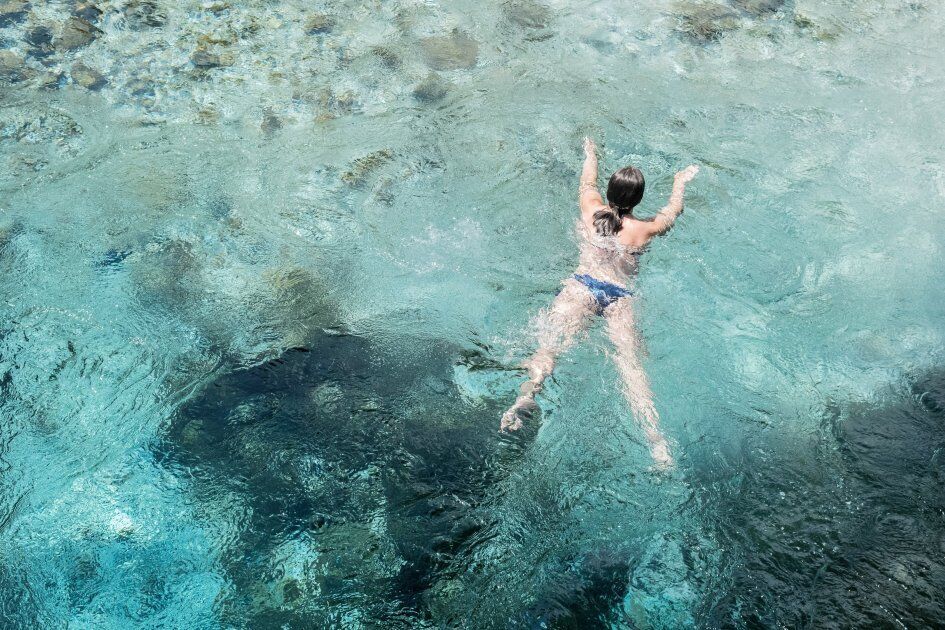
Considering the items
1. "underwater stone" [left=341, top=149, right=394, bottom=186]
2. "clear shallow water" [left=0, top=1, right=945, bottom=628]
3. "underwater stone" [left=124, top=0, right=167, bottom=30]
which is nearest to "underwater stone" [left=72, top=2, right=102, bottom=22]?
"clear shallow water" [left=0, top=1, right=945, bottom=628]

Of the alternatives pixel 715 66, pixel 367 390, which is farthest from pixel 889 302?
pixel 367 390

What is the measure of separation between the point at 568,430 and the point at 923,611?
2296mm

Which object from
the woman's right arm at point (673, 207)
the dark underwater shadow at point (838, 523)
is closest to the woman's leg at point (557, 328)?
the woman's right arm at point (673, 207)

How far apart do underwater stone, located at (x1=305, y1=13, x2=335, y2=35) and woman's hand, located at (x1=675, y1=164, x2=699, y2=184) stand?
4.72m

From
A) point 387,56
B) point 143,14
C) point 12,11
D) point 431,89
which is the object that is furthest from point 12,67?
point 431,89

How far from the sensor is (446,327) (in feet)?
18.0

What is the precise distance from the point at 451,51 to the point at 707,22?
10.5 feet

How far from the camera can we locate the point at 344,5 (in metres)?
8.71

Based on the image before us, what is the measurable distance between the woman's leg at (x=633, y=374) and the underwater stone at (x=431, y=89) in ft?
11.4

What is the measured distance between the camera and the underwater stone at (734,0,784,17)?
28.7 feet

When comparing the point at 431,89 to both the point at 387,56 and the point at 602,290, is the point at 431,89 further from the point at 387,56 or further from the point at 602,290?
the point at 602,290

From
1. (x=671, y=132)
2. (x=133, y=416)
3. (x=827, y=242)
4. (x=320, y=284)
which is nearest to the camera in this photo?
(x=133, y=416)

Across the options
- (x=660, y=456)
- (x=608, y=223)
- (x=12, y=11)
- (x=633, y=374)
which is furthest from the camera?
(x=12, y=11)

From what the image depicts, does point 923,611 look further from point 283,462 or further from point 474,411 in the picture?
point 283,462
